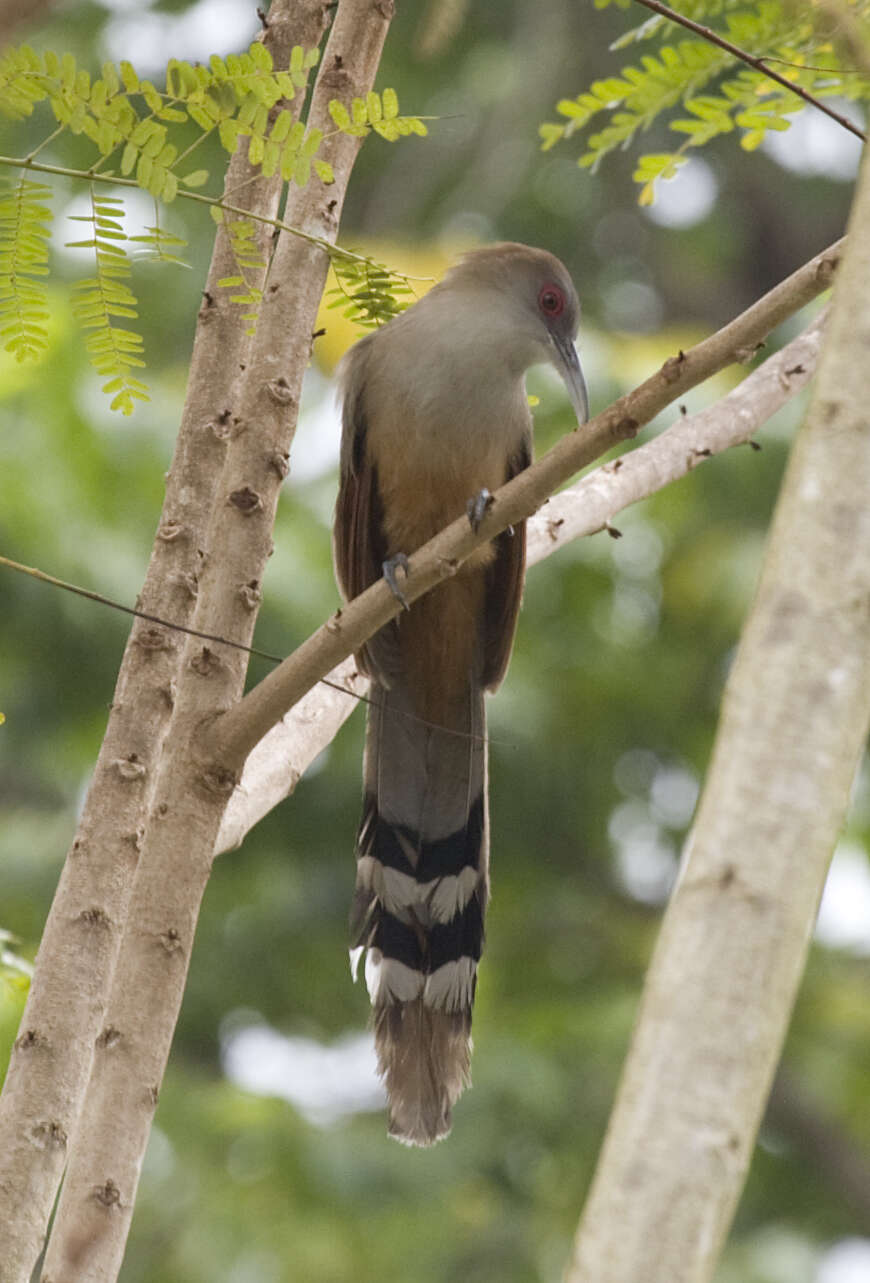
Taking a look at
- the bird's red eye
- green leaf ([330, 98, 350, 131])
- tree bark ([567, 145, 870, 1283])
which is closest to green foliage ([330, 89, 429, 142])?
green leaf ([330, 98, 350, 131])

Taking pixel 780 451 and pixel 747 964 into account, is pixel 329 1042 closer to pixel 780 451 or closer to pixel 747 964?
pixel 780 451

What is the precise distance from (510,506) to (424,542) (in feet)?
3.80

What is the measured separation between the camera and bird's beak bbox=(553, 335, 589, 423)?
3250 mm

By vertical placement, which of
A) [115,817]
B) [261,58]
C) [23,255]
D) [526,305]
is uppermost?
[526,305]

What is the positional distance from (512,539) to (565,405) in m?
2.91

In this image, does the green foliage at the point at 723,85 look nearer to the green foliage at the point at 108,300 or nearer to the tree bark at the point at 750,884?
the green foliage at the point at 108,300

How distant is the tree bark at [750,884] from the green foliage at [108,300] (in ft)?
3.91

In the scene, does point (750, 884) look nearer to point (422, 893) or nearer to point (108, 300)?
point (108, 300)

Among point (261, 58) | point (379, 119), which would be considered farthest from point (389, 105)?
point (261, 58)

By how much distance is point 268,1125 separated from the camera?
629 centimetres

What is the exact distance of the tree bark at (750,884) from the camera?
79 cm

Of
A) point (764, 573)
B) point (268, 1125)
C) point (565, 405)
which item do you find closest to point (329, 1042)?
point (268, 1125)

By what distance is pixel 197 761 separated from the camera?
204 centimetres

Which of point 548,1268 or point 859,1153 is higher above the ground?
point 859,1153
